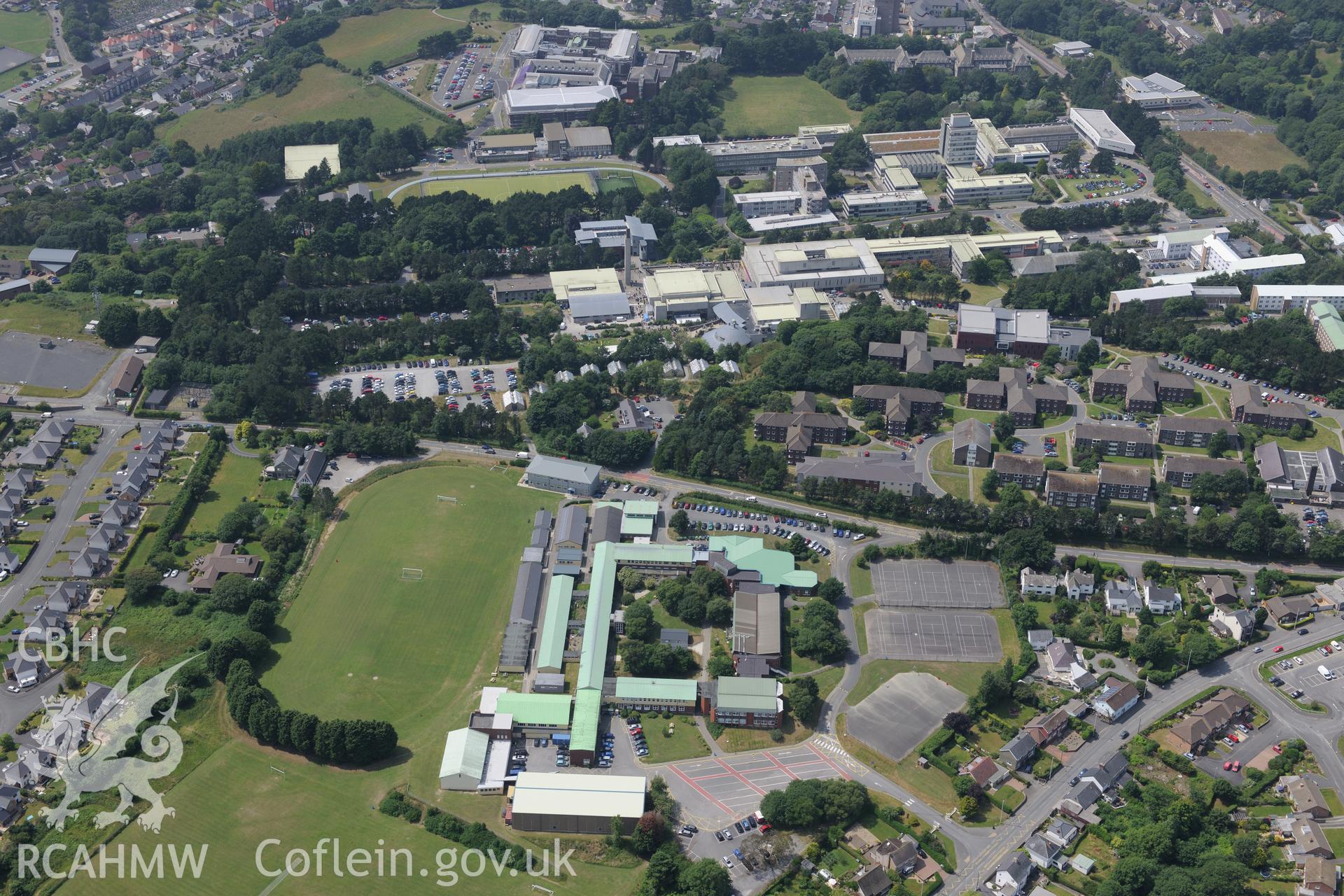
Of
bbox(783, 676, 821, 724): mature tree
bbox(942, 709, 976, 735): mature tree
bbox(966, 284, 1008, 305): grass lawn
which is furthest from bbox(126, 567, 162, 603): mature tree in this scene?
bbox(966, 284, 1008, 305): grass lawn

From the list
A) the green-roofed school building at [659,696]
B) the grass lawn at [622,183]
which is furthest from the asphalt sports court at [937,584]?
the grass lawn at [622,183]

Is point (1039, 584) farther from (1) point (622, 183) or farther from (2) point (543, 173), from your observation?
(2) point (543, 173)

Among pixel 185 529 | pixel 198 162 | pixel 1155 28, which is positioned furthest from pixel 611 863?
pixel 1155 28

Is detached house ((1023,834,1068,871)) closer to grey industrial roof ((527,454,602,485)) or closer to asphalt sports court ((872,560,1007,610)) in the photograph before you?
asphalt sports court ((872,560,1007,610))

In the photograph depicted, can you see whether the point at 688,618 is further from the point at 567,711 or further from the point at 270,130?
the point at 270,130

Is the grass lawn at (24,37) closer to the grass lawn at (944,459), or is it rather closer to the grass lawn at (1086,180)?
the grass lawn at (1086,180)

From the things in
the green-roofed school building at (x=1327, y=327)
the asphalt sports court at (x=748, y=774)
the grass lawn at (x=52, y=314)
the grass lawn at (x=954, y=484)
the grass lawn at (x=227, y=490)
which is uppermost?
the green-roofed school building at (x=1327, y=327)

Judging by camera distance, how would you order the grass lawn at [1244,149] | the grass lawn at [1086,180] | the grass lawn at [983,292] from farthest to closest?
the grass lawn at [1244,149] < the grass lawn at [1086,180] < the grass lawn at [983,292]
